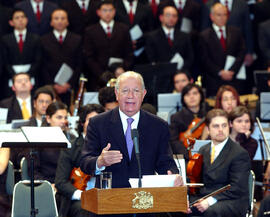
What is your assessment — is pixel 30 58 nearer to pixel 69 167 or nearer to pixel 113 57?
pixel 113 57

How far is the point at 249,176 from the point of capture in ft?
23.5

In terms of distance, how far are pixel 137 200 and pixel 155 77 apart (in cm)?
561

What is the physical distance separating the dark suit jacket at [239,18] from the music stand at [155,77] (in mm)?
1823

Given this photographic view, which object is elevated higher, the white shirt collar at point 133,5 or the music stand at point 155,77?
the white shirt collar at point 133,5

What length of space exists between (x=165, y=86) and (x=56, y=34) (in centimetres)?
212

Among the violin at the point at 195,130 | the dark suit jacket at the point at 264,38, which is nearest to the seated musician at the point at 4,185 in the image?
the violin at the point at 195,130

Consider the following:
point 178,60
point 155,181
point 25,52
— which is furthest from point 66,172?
point 178,60

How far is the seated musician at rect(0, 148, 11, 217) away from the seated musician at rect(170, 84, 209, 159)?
8.81 feet

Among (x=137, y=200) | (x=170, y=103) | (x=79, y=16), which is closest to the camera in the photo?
(x=137, y=200)

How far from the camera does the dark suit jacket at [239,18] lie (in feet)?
39.1

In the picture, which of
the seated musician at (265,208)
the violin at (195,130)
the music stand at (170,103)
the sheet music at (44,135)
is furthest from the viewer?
the music stand at (170,103)

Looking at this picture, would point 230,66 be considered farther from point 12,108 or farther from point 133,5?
point 12,108

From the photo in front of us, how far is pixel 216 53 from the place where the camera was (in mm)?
11477

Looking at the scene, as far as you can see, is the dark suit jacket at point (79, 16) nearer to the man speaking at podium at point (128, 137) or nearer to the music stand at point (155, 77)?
the music stand at point (155, 77)
